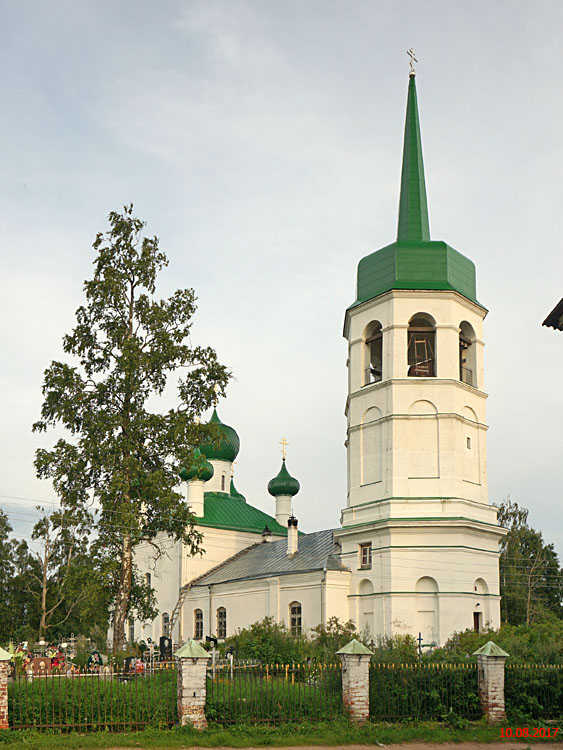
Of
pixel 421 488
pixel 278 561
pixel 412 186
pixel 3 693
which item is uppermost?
pixel 412 186

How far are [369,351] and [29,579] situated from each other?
27.1 m

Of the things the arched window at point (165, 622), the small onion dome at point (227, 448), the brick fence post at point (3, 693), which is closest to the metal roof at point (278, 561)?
the arched window at point (165, 622)

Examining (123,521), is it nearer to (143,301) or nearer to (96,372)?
(96,372)

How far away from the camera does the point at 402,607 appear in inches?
1038

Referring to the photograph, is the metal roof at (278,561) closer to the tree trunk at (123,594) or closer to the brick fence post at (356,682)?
the tree trunk at (123,594)

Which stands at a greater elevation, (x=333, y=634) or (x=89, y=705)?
(x=89, y=705)

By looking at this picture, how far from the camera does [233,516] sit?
40.6 meters

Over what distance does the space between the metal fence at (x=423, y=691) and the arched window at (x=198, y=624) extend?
20734mm

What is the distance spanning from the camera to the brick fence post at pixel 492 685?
16047 mm

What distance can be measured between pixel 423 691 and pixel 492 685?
1294mm

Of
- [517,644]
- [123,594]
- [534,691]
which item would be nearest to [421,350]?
[517,644]

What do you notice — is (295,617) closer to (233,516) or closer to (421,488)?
(421,488)

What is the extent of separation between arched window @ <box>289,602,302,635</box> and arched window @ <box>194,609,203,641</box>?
6963 mm

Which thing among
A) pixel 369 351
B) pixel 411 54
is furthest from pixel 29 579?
pixel 411 54
